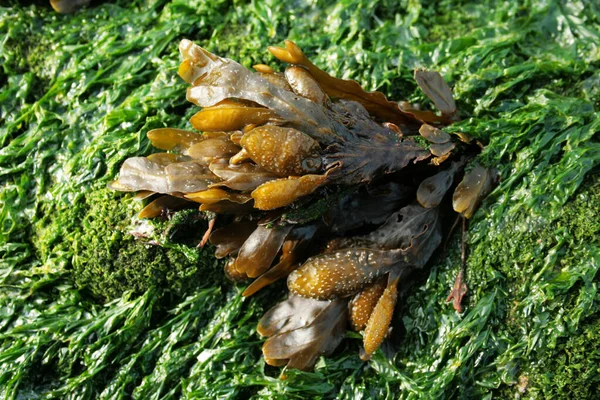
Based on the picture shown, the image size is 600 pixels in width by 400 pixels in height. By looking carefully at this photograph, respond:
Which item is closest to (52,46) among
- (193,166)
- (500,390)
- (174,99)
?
(174,99)

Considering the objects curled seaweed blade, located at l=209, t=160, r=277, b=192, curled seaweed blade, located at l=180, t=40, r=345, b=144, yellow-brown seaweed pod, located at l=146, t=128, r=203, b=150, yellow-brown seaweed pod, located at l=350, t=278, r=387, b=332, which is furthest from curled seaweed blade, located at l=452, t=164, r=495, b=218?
yellow-brown seaweed pod, located at l=146, t=128, r=203, b=150

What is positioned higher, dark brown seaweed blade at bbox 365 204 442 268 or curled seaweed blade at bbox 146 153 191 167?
curled seaweed blade at bbox 146 153 191 167

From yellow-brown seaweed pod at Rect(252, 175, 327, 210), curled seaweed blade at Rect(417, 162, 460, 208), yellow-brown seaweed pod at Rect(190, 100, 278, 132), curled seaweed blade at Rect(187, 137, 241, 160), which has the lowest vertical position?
curled seaweed blade at Rect(417, 162, 460, 208)

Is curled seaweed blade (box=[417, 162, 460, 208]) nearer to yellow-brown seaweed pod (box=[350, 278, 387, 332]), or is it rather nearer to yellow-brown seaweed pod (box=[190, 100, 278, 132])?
yellow-brown seaweed pod (box=[350, 278, 387, 332])

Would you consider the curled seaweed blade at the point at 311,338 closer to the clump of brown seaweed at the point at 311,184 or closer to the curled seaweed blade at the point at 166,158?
the clump of brown seaweed at the point at 311,184

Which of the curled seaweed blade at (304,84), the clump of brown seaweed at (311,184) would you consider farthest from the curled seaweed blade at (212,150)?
the curled seaweed blade at (304,84)

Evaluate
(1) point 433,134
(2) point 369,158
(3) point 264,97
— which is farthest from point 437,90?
(3) point 264,97

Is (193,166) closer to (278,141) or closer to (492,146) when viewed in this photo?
(278,141)

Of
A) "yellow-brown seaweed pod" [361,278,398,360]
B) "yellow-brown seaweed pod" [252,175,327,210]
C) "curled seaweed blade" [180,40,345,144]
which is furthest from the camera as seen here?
"yellow-brown seaweed pod" [361,278,398,360]
